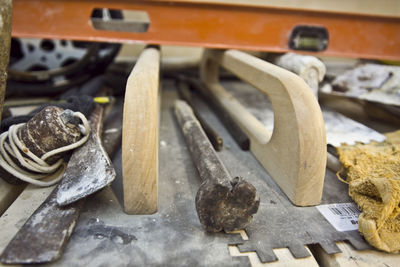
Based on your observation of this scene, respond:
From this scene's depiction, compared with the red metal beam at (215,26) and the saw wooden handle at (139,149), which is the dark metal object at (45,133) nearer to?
the saw wooden handle at (139,149)

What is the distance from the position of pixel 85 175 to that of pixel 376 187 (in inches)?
29.4

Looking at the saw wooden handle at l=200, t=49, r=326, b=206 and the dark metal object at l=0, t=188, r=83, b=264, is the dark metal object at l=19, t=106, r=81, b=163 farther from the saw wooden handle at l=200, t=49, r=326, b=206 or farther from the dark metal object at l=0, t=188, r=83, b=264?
the saw wooden handle at l=200, t=49, r=326, b=206

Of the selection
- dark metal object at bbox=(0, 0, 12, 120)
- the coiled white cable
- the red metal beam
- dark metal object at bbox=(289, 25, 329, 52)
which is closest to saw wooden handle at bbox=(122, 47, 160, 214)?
the coiled white cable

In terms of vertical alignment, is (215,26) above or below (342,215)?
above

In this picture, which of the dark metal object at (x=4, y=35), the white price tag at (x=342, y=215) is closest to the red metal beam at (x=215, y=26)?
the dark metal object at (x=4, y=35)

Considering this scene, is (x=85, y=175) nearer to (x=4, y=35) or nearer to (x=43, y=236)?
(x=43, y=236)

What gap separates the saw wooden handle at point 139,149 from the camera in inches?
28.0

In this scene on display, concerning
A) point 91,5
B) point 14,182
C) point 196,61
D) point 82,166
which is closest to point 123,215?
point 82,166

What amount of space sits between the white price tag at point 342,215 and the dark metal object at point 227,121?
0.40m

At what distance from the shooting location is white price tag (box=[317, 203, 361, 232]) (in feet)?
2.47

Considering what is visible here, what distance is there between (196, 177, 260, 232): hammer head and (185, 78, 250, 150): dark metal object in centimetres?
50

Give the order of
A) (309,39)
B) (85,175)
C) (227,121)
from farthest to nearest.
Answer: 1. (309,39)
2. (227,121)
3. (85,175)

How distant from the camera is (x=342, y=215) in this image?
80cm

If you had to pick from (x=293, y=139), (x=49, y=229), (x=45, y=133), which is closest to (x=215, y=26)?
(x=293, y=139)
